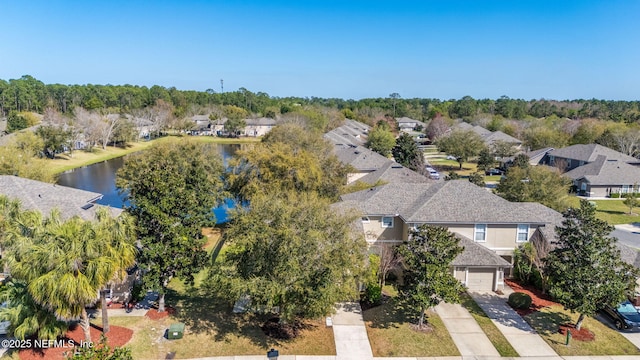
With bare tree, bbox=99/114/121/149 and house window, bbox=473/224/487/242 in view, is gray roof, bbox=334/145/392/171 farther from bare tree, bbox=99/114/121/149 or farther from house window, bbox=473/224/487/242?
bare tree, bbox=99/114/121/149

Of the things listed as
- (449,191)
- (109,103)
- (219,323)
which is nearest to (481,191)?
(449,191)

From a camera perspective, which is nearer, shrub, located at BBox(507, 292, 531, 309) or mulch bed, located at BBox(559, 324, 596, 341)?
mulch bed, located at BBox(559, 324, 596, 341)

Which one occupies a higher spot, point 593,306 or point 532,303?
point 593,306

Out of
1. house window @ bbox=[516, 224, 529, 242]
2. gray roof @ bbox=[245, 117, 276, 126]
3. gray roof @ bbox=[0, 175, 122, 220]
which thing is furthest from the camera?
gray roof @ bbox=[245, 117, 276, 126]

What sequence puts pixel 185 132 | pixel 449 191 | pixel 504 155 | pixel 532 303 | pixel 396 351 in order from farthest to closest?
pixel 185 132 < pixel 504 155 < pixel 449 191 < pixel 532 303 < pixel 396 351

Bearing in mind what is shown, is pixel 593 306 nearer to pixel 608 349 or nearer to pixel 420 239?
pixel 608 349

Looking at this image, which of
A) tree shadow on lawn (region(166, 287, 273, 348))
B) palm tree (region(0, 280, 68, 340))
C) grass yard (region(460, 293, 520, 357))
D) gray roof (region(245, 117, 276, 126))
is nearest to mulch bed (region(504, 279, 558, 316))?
grass yard (region(460, 293, 520, 357))
